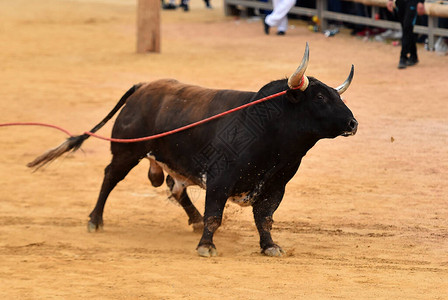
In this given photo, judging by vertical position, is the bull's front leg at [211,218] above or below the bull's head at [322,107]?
below

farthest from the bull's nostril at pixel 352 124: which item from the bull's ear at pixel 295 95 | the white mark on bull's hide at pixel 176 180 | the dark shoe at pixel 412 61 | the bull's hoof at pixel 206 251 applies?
the dark shoe at pixel 412 61

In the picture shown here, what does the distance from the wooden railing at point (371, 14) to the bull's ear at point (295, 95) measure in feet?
37.0

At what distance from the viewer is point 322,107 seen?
7.48 meters

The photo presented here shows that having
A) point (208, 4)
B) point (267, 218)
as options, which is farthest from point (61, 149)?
point (208, 4)

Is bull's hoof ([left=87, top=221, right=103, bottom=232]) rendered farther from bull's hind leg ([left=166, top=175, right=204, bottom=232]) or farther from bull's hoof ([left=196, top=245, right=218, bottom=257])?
bull's hoof ([left=196, top=245, right=218, bottom=257])

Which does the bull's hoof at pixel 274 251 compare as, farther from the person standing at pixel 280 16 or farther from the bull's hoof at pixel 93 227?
the person standing at pixel 280 16

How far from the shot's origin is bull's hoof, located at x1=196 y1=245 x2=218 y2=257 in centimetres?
775

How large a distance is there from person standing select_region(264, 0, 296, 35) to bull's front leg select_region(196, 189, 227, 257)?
1530cm

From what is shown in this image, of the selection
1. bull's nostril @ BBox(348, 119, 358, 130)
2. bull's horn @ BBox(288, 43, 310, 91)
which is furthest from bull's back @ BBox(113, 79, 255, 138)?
bull's nostril @ BBox(348, 119, 358, 130)

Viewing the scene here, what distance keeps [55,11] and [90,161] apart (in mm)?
17932

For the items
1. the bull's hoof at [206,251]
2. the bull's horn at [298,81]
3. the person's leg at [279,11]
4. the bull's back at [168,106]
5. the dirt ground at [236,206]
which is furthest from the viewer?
the person's leg at [279,11]

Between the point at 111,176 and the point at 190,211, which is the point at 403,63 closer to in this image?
the point at 190,211

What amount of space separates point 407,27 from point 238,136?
9.64m

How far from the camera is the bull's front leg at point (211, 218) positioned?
7773 mm
